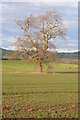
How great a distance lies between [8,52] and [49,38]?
40.3 feet

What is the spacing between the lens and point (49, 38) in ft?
218

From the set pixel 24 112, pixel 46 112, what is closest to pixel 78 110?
pixel 46 112

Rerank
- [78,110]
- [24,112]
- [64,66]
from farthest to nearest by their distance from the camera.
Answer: [64,66]
[78,110]
[24,112]

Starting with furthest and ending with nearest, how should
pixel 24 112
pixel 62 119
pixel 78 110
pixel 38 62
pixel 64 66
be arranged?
1. pixel 64 66
2. pixel 38 62
3. pixel 78 110
4. pixel 24 112
5. pixel 62 119

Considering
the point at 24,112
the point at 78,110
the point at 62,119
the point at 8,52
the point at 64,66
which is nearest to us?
the point at 62,119

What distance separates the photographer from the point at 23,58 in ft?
212

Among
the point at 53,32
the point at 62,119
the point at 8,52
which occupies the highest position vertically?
the point at 53,32

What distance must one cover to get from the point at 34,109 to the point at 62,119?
1.81m

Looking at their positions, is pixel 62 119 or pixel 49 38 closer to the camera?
pixel 62 119

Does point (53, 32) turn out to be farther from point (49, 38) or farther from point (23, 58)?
point (23, 58)

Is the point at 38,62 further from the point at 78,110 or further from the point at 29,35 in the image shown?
the point at 78,110

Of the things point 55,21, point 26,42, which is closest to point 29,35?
point 26,42

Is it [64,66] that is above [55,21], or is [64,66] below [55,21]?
below

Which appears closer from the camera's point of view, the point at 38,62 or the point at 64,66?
the point at 38,62
